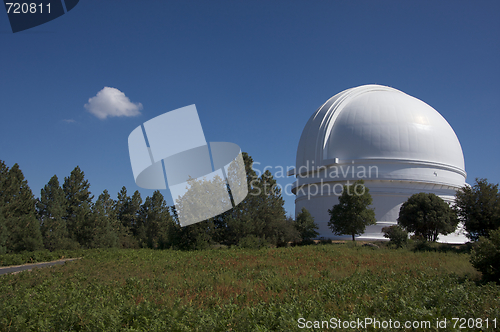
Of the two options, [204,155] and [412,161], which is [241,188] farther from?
[412,161]

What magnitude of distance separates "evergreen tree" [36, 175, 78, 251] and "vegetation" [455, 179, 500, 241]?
111ft

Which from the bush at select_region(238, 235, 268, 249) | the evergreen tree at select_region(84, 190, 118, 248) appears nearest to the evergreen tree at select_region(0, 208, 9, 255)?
the evergreen tree at select_region(84, 190, 118, 248)

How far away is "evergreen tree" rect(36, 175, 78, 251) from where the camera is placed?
30337 millimetres

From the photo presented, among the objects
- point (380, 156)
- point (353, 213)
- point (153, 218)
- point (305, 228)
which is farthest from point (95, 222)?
point (380, 156)

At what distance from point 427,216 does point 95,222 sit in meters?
32.4

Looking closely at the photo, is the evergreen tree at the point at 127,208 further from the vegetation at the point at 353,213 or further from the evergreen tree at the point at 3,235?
the vegetation at the point at 353,213

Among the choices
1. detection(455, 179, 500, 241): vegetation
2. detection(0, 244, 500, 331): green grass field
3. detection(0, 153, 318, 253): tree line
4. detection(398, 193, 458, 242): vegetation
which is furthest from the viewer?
detection(398, 193, 458, 242): vegetation

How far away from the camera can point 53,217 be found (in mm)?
33375

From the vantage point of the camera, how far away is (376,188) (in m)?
38.8

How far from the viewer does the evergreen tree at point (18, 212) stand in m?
27.5

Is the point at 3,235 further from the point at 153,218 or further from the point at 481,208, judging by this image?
the point at 481,208

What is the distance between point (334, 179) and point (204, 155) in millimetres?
29199

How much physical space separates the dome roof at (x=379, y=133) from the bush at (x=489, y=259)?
31.2 meters

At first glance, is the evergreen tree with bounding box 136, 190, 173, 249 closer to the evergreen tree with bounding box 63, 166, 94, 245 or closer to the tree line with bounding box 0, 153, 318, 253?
the tree line with bounding box 0, 153, 318, 253
